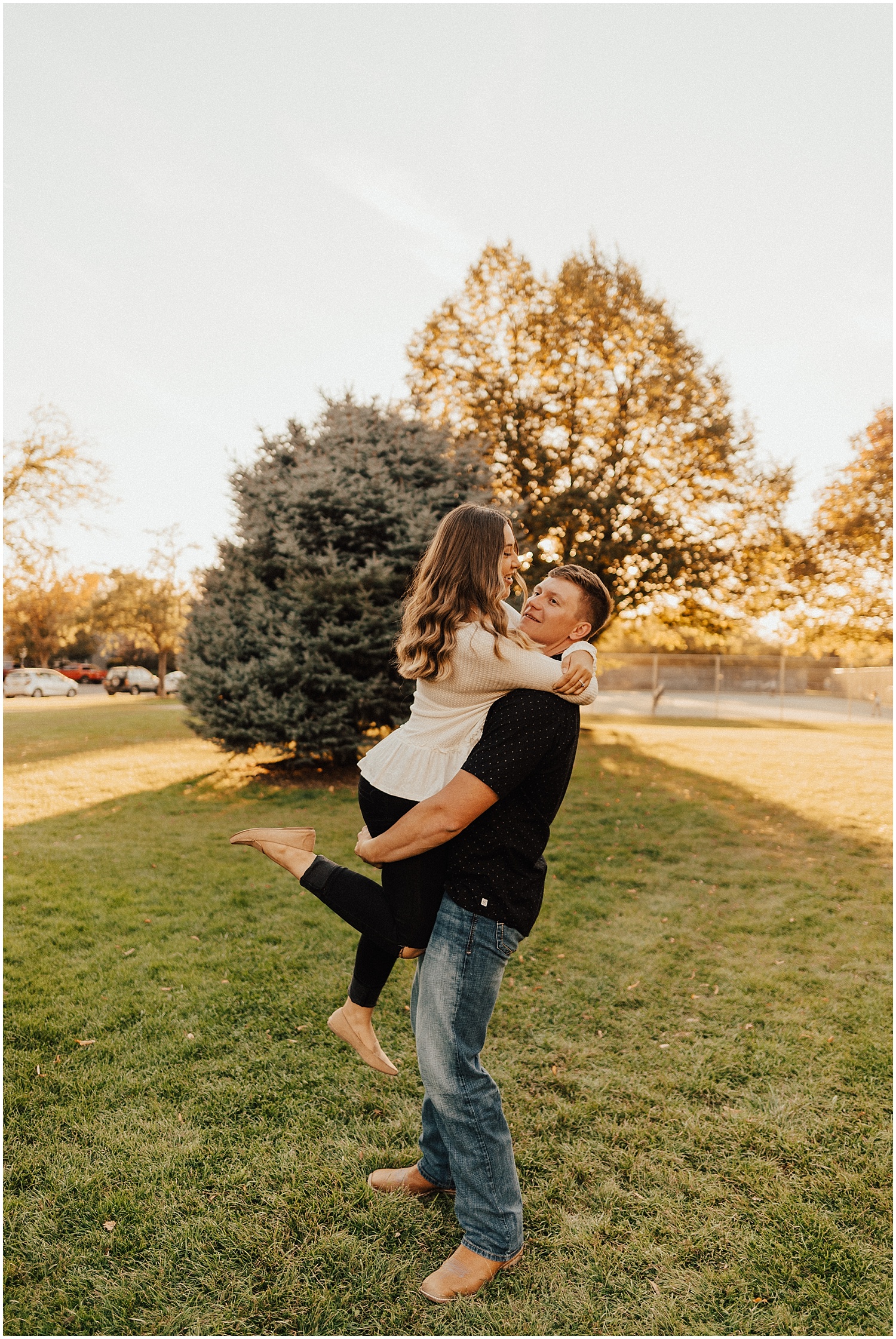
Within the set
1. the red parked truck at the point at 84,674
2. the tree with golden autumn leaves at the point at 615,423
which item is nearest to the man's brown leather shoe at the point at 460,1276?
the tree with golden autumn leaves at the point at 615,423

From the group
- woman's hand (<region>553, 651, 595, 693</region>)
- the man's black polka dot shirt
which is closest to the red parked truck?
the man's black polka dot shirt

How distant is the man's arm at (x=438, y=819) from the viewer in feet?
6.59

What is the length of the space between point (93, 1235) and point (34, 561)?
29582 millimetres

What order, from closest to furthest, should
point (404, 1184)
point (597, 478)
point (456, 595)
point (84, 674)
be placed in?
1. point (456, 595)
2. point (404, 1184)
3. point (597, 478)
4. point (84, 674)

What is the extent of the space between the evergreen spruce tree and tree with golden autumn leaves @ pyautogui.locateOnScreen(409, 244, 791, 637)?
601 cm

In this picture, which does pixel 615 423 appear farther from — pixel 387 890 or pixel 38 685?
pixel 38 685

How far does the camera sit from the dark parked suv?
39.2 m

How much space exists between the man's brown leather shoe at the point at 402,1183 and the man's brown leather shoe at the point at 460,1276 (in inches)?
15.3

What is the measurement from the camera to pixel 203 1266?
2.39 meters

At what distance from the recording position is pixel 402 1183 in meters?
2.74

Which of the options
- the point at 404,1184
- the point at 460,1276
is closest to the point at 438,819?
the point at 460,1276

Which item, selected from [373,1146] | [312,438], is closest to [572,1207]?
[373,1146]

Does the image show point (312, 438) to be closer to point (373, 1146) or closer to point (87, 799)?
point (87, 799)

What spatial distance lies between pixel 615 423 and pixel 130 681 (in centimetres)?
3049
